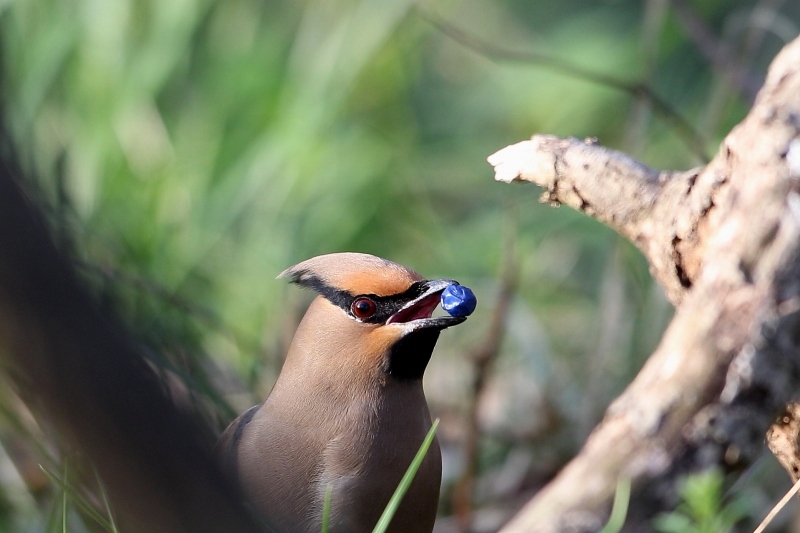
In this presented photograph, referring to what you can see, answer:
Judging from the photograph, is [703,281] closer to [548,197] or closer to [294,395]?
[548,197]

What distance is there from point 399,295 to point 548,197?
1.32ft

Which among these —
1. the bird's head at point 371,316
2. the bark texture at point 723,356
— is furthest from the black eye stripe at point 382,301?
the bark texture at point 723,356

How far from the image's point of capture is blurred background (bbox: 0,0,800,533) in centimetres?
417

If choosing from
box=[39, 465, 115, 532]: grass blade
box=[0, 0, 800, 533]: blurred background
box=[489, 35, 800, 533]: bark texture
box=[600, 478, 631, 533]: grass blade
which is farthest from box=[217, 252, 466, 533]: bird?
box=[0, 0, 800, 533]: blurred background

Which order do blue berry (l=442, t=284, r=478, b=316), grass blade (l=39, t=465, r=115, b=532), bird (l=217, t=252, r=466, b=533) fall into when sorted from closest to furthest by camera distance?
grass blade (l=39, t=465, r=115, b=532) < bird (l=217, t=252, r=466, b=533) < blue berry (l=442, t=284, r=478, b=316)

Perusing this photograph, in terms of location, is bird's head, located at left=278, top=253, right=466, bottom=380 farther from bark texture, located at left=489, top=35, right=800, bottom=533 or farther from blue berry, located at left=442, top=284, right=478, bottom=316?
bark texture, located at left=489, top=35, right=800, bottom=533

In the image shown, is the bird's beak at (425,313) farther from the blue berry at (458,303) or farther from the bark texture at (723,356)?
the bark texture at (723,356)

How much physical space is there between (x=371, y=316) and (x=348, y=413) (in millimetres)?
247

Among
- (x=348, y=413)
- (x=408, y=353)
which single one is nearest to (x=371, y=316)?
(x=408, y=353)

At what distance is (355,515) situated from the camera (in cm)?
233

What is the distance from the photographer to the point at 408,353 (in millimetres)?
2527

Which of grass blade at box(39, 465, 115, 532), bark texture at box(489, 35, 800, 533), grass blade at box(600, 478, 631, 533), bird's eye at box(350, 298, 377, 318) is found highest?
bark texture at box(489, 35, 800, 533)

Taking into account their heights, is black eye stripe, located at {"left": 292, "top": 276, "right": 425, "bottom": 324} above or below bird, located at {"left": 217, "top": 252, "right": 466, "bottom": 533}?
above

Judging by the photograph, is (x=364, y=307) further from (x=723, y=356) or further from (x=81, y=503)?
(x=723, y=356)
